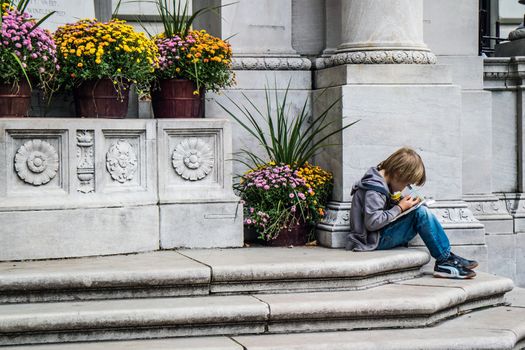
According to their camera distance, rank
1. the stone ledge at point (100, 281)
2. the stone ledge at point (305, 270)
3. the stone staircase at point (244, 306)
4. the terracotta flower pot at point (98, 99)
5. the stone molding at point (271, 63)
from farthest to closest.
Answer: the stone molding at point (271, 63) < the terracotta flower pot at point (98, 99) < the stone ledge at point (305, 270) < the stone ledge at point (100, 281) < the stone staircase at point (244, 306)

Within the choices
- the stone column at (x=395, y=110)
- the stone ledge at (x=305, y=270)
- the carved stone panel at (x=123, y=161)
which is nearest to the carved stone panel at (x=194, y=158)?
the carved stone panel at (x=123, y=161)

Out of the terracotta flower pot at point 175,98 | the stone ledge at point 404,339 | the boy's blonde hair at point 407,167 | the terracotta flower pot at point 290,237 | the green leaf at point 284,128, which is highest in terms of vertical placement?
the terracotta flower pot at point 175,98

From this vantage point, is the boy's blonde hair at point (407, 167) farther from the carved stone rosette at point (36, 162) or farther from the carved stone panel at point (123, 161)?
the carved stone rosette at point (36, 162)

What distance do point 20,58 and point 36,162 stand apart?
780mm

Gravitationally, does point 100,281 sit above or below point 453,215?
below

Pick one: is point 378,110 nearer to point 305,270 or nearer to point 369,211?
point 369,211

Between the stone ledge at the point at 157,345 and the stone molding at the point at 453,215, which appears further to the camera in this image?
the stone molding at the point at 453,215

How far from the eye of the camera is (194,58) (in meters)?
7.72

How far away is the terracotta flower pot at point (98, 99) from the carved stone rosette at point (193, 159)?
0.58m

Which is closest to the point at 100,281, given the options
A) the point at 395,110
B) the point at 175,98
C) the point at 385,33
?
the point at 175,98

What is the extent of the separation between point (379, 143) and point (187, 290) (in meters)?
2.33

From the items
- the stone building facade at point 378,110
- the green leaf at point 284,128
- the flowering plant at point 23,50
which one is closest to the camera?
the flowering plant at point 23,50

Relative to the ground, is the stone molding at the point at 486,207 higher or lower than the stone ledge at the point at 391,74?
lower

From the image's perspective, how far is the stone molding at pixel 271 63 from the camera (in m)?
8.46
